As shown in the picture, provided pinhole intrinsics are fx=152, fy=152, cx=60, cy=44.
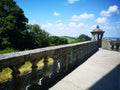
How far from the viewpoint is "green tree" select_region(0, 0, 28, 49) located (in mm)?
29125

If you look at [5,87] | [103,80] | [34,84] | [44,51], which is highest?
[44,51]

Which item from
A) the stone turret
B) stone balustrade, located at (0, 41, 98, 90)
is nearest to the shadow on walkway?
stone balustrade, located at (0, 41, 98, 90)

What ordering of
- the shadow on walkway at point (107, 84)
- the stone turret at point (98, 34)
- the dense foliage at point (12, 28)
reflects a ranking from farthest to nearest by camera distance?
1. the dense foliage at point (12, 28)
2. the stone turret at point (98, 34)
3. the shadow on walkway at point (107, 84)

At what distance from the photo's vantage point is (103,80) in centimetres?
467

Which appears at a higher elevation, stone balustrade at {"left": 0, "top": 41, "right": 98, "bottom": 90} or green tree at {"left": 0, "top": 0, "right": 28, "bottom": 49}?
green tree at {"left": 0, "top": 0, "right": 28, "bottom": 49}

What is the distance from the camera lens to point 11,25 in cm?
2953

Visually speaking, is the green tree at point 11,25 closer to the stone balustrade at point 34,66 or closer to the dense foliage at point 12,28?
the dense foliage at point 12,28

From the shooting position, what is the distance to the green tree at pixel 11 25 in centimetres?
2912

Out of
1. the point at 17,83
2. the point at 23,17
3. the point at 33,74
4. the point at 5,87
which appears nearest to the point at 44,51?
the point at 33,74

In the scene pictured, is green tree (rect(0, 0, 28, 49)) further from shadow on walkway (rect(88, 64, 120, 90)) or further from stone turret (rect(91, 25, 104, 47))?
shadow on walkway (rect(88, 64, 120, 90))

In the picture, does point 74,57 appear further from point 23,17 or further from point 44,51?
point 23,17

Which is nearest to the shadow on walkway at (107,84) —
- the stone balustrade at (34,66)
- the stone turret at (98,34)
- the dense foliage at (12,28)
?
the stone balustrade at (34,66)

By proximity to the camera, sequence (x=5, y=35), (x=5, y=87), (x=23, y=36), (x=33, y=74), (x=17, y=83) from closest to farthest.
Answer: (x=17, y=83) → (x=33, y=74) → (x=5, y=87) → (x=5, y=35) → (x=23, y=36)

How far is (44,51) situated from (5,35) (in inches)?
1092
